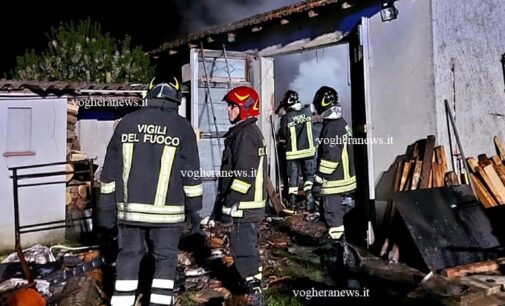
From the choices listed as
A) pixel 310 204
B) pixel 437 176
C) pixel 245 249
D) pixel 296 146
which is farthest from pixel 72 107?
pixel 437 176

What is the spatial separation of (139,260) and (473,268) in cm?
357

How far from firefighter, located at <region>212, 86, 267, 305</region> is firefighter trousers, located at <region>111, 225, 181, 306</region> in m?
0.66

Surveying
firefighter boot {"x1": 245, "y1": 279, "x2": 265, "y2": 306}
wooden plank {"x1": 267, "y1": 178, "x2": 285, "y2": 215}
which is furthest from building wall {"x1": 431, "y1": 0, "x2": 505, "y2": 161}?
wooden plank {"x1": 267, "y1": 178, "x2": 285, "y2": 215}

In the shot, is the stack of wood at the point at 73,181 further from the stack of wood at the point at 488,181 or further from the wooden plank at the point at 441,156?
the stack of wood at the point at 488,181

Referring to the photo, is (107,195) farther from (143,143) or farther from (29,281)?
(29,281)

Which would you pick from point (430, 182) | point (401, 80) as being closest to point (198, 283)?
point (430, 182)

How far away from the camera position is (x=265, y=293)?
15.8 feet

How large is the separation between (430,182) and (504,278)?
150 cm

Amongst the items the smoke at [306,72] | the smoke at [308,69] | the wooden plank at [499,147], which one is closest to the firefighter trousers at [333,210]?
the wooden plank at [499,147]

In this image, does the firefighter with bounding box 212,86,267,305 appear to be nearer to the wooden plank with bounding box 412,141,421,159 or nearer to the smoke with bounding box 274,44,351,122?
the wooden plank with bounding box 412,141,421,159

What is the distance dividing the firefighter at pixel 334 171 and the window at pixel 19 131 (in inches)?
186

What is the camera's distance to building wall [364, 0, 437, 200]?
20.1ft

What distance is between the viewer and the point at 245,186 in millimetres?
4270

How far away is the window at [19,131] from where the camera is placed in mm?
7320
